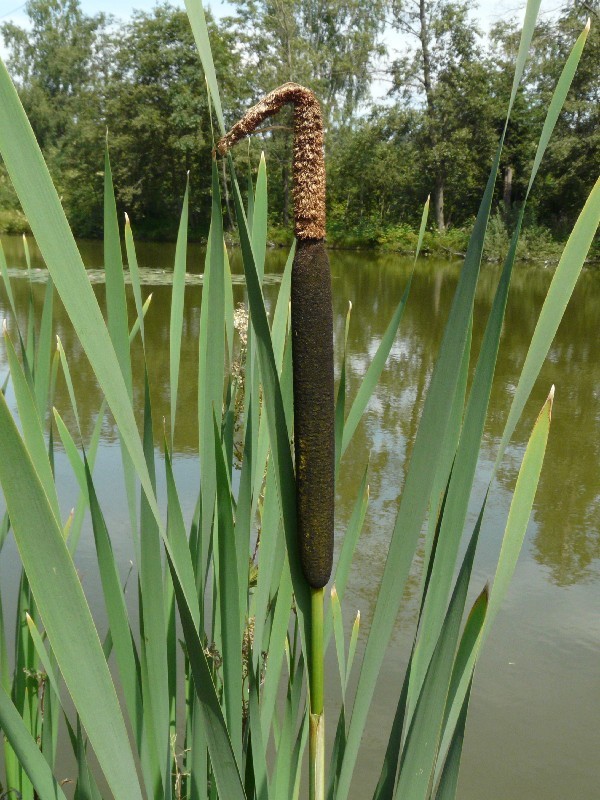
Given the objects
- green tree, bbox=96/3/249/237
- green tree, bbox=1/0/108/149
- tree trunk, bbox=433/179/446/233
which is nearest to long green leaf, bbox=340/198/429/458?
tree trunk, bbox=433/179/446/233

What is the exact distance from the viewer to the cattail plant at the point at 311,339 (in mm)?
406

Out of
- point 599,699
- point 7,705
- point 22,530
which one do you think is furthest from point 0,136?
point 599,699

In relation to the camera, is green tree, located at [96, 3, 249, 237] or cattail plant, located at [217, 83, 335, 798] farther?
green tree, located at [96, 3, 249, 237]

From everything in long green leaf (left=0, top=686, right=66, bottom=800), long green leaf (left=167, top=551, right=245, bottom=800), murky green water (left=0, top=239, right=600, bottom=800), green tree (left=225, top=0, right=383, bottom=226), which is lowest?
murky green water (left=0, top=239, right=600, bottom=800)

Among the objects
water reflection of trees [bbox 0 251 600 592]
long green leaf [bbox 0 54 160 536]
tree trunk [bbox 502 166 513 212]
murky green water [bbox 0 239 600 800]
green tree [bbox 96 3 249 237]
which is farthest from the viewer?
green tree [bbox 96 3 249 237]

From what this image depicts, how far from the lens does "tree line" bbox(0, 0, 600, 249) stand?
16.2 metres

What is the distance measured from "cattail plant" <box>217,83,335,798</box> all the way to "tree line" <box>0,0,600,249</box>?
14930 mm

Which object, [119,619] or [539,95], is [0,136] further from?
[539,95]

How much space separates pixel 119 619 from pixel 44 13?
123 ft

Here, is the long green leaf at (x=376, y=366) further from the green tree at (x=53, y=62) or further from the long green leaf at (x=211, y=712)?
the green tree at (x=53, y=62)

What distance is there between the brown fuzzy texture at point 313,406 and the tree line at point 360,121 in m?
14.9

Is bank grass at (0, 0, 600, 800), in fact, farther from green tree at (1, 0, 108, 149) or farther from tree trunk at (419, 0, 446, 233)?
green tree at (1, 0, 108, 149)

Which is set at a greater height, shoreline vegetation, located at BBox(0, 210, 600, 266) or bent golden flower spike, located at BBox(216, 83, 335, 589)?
bent golden flower spike, located at BBox(216, 83, 335, 589)

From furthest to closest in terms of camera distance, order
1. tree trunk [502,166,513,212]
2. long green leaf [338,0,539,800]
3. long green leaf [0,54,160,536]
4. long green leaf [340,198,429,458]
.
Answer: tree trunk [502,166,513,212]
long green leaf [340,198,429,458]
long green leaf [338,0,539,800]
long green leaf [0,54,160,536]
